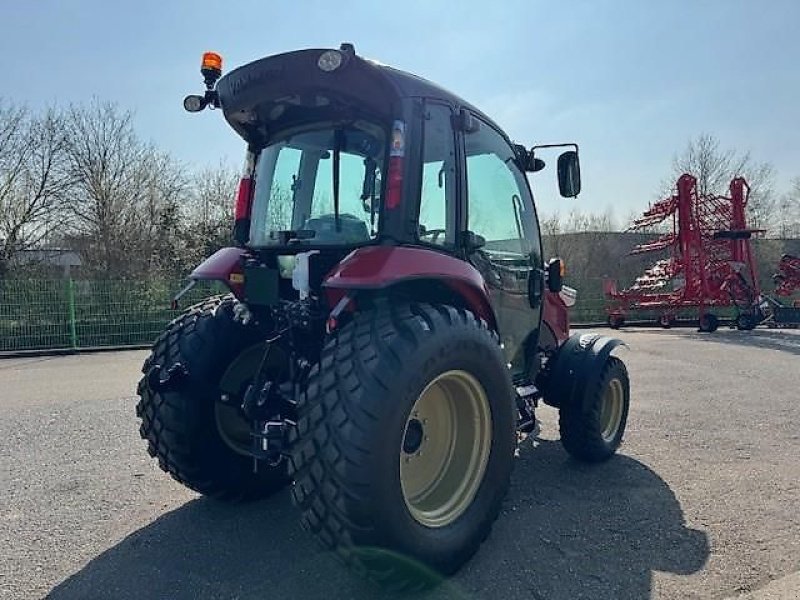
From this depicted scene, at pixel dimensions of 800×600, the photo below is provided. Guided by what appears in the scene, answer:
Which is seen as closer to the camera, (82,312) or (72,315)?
(72,315)

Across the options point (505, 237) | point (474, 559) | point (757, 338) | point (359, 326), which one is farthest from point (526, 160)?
point (757, 338)

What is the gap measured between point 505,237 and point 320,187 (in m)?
1.23

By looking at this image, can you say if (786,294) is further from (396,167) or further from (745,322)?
(396,167)

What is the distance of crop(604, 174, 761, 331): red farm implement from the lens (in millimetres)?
16422

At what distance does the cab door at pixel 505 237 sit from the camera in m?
3.60

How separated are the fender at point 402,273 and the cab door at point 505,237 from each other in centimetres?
35

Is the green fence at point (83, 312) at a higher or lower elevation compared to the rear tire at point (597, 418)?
higher

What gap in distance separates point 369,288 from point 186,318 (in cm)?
150

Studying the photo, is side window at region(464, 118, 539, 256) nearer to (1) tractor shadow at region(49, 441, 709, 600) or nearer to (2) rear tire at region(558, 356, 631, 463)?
(2) rear tire at region(558, 356, 631, 463)

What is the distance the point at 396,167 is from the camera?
2.94 meters

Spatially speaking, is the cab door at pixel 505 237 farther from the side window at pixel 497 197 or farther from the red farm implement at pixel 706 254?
the red farm implement at pixel 706 254

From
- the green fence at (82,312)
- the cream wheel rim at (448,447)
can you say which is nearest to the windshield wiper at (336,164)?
the cream wheel rim at (448,447)

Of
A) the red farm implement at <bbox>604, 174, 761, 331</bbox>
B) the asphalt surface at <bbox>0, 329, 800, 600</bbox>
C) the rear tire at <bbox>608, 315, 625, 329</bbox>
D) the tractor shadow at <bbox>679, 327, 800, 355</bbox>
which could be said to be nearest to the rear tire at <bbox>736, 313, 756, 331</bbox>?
the red farm implement at <bbox>604, 174, 761, 331</bbox>

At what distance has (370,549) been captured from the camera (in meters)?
2.38
